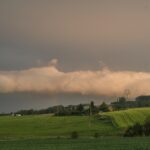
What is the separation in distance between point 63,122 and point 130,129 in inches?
1250

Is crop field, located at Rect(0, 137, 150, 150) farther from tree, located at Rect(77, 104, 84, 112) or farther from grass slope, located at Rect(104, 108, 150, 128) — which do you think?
tree, located at Rect(77, 104, 84, 112)

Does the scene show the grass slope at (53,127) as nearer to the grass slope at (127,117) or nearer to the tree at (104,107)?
the grass slope at (127,117)

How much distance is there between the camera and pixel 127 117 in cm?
15425

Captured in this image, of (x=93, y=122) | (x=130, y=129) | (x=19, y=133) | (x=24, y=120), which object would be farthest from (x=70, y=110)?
(x=130, y=129)

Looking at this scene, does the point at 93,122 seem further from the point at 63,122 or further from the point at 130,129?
the point at 130,129

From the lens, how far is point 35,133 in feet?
444

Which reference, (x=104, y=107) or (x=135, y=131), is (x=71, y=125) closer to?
(x=135, y=131)

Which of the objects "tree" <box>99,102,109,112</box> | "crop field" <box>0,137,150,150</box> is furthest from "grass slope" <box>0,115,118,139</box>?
"crop field" <box>0,137,150,150</box>

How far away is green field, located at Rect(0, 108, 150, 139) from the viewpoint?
13212cm

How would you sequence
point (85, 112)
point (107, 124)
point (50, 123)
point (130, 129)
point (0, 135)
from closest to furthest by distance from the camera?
point (130, 129)
point (0, 135)
point (107, 124)
point (50, 123)
point (85, 112)

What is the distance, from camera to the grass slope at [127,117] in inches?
5674

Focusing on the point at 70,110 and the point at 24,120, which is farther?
the point at 70,110

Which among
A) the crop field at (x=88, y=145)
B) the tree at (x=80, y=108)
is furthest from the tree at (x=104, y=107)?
the crop field at (x=88, y=145)

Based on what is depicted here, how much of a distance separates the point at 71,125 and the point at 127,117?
16778 millimetres
